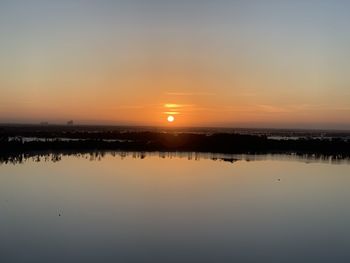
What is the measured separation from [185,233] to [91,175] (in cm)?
1204

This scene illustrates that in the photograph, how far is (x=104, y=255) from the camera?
10.9 m

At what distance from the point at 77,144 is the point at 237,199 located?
1161 inches

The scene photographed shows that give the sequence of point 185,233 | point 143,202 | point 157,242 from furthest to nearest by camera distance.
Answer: point 143,202 < point 185,233 < point 157,242

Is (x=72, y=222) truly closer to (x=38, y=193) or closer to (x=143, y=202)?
(x=143, y=202)

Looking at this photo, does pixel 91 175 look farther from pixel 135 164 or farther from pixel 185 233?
pixel 185 233

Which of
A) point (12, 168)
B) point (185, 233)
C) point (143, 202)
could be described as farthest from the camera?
point (12, 168)

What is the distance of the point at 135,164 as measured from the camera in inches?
1179

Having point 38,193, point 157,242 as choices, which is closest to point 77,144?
point 38,193

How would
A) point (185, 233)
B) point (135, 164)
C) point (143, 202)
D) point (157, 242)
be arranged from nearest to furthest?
point (157, 242) → point (185, 233) → point (143, 202) → point (135, 164)

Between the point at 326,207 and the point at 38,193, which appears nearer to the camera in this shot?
the point at 326,207

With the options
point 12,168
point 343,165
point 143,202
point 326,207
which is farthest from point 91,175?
point 343,165

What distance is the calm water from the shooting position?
1137 centimetres

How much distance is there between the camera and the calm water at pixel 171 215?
1137 centimetres

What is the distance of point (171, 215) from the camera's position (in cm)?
1515
